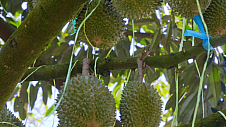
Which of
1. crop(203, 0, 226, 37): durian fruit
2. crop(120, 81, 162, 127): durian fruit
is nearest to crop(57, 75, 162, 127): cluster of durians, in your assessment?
crop(120, 81, 162, 127): durian fruit

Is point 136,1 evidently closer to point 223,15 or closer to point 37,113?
point 223,15

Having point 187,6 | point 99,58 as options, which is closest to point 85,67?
point 99,58

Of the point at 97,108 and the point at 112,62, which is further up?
the point at 112,62

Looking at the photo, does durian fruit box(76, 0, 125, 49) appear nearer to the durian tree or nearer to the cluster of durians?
the durian tree

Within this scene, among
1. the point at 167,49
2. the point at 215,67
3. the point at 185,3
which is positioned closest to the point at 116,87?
the point at 167,49

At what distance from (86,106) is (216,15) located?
0.47 metres

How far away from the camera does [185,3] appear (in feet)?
2.51

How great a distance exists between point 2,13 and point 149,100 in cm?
121

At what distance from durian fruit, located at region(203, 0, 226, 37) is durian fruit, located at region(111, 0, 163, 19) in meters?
0.16

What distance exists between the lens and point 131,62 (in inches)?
33.3

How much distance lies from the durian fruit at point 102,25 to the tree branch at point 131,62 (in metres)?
0.06

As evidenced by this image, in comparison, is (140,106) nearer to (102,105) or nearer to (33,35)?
(102,105)

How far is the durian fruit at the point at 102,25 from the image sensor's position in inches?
33.2

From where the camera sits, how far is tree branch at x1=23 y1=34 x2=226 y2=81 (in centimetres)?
82
